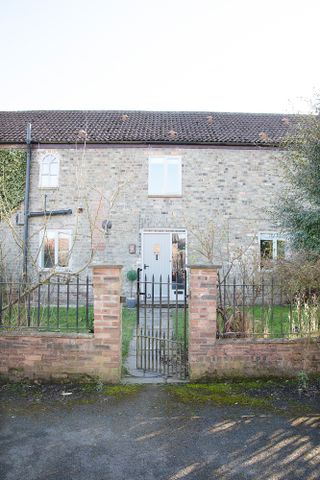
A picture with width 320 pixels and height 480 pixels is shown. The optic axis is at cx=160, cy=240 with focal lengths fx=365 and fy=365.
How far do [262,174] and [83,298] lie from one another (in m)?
8.12

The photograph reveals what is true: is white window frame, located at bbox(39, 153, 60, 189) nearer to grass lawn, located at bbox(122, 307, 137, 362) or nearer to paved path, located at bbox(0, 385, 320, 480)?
grass lawn, located at bbox(122, 307, 137, 362)

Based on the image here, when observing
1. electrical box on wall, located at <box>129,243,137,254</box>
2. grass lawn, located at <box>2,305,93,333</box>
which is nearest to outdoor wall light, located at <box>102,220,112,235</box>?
electrical box on wall, located at <box>129,243,137,254</box>

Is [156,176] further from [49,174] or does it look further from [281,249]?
[281,249]

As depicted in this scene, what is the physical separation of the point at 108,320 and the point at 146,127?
1100 cm

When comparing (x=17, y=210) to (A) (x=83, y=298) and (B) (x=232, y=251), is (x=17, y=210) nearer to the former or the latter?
(A) (x=83, y=298)

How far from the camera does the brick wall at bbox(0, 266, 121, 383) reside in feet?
17.2

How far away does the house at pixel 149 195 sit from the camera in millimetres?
13453

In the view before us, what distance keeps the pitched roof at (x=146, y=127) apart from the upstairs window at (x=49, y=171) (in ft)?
2.21

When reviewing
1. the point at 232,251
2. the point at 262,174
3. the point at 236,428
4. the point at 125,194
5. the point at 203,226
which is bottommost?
the point at 236,428

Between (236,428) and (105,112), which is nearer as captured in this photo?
(236,428)

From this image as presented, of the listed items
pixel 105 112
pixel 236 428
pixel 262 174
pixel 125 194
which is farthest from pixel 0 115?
pixel 236 428

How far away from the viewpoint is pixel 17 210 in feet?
44.6

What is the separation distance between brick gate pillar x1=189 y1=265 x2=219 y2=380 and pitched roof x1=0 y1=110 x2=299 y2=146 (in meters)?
9.28

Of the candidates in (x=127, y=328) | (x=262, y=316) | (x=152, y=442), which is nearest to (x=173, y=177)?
(x=127, y=328)
